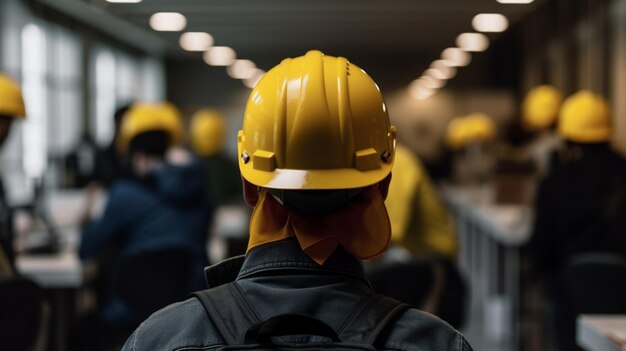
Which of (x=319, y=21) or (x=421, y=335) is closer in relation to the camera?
(x=421, y=335)

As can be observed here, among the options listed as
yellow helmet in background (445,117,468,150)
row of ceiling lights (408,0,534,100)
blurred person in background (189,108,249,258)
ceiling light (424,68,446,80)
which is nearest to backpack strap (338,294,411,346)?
row of ceiling lights (408,0,534,100)

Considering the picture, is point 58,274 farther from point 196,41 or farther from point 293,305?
point 293,305

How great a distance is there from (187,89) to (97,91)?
2.30 metres

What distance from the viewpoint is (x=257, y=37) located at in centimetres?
659

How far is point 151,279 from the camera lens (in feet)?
16.2

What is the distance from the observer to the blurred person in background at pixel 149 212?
201 inches

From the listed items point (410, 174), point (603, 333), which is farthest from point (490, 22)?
point (603, 333)

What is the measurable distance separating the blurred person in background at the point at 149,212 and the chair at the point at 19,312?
1126mm

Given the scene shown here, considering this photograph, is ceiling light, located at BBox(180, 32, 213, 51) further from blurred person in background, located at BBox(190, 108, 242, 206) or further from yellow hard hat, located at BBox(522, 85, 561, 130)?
yellow hard hat, located at BBox(522, 85, 561, 130)

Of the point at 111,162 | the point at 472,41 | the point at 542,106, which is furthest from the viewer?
the point at 542,106

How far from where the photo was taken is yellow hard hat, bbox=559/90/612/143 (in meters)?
5.32

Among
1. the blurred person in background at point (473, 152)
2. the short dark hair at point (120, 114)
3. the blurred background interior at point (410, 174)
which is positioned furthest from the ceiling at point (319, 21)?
the blurred person in background at point (473, 152)

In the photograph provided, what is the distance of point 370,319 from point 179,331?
29cm

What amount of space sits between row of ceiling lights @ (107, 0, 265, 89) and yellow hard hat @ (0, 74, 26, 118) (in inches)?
33.1
